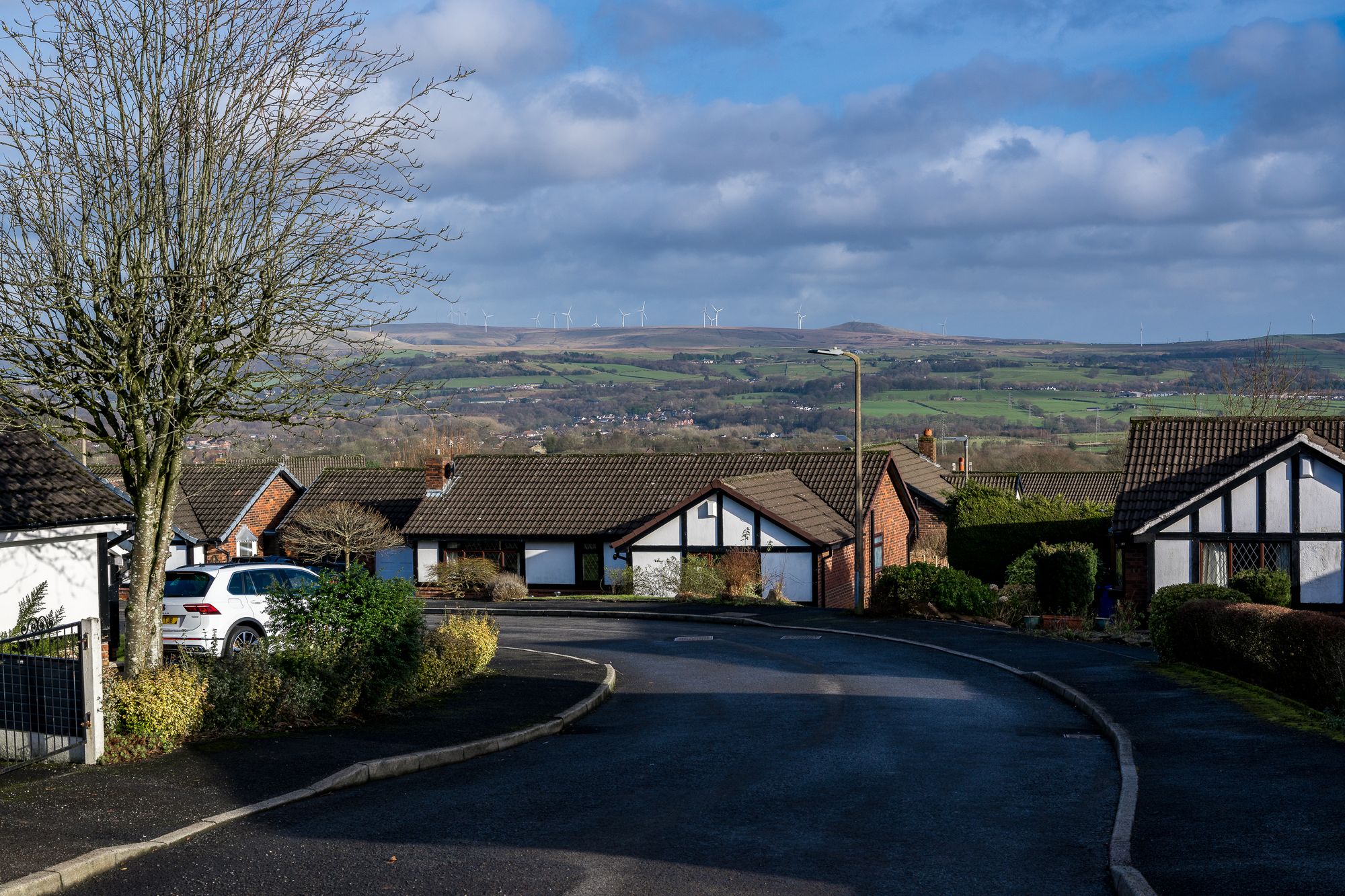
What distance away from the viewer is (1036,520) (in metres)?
44.3

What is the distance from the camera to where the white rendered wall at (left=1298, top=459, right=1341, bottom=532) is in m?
32.0

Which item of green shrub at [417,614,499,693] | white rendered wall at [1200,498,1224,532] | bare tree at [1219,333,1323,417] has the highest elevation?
bare tree at [1219,333,1323,417]

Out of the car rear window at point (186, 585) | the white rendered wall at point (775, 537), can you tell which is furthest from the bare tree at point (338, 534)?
the car rear window at point (186, 585)

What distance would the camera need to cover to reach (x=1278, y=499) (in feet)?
105

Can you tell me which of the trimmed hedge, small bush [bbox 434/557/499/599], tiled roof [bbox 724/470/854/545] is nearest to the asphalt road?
the trimmed hedge

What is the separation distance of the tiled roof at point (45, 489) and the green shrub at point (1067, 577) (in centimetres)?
2236

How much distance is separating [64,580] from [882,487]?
38.1 metres

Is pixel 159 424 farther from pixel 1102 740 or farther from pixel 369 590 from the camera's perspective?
pixel 1102 740

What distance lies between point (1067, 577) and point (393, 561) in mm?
32183

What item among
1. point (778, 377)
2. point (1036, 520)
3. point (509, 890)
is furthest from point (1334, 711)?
point (778, 377)

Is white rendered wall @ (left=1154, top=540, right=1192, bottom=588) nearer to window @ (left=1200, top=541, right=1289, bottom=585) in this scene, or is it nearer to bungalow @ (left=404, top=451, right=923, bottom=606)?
window @ (left=1200, top=541, right=1289, bottom=585)

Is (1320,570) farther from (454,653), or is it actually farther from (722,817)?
(722,817)

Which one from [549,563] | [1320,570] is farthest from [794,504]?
[1320,570]

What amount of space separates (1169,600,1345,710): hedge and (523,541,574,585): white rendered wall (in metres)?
30.2
